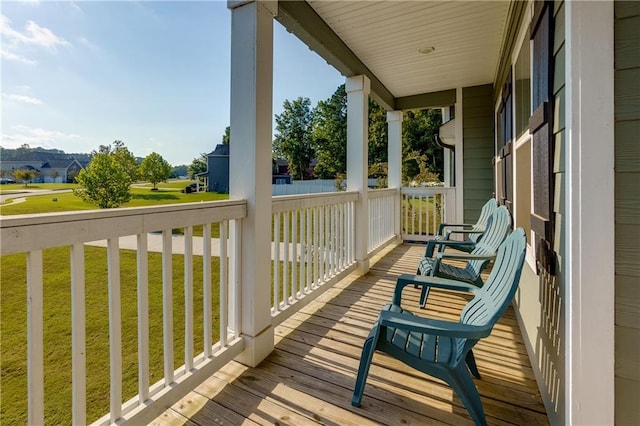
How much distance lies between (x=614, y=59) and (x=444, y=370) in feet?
4.55

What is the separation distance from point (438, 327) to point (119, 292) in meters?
1.40

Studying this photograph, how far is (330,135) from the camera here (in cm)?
1552

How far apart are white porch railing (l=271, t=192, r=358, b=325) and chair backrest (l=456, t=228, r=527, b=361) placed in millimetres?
1419

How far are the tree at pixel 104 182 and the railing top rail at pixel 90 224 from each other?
0.05 m

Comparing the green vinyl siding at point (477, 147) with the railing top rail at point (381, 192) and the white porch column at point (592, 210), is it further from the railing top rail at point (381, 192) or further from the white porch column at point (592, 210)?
the white porch column at point (592, 210)

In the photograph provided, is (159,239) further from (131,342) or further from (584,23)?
(584,23)

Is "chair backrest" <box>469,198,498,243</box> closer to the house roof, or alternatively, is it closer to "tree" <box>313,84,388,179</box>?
the house roof

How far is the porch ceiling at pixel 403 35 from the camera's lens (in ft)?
9.45

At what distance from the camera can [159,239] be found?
178 centimetres

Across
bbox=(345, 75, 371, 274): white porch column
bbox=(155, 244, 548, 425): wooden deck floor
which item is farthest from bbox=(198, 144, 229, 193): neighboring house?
bbox=(345, 75, 371, 274): white porch column

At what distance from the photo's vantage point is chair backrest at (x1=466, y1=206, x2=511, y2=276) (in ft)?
8.63

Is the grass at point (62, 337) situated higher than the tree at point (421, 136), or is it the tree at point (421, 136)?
the tree at point (421, 136)

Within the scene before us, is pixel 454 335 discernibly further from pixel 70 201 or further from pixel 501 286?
pixel 70 201

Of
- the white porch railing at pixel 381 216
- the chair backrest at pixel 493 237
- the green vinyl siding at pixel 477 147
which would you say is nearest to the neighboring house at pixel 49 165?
the chair backrest at pixel 493 237
